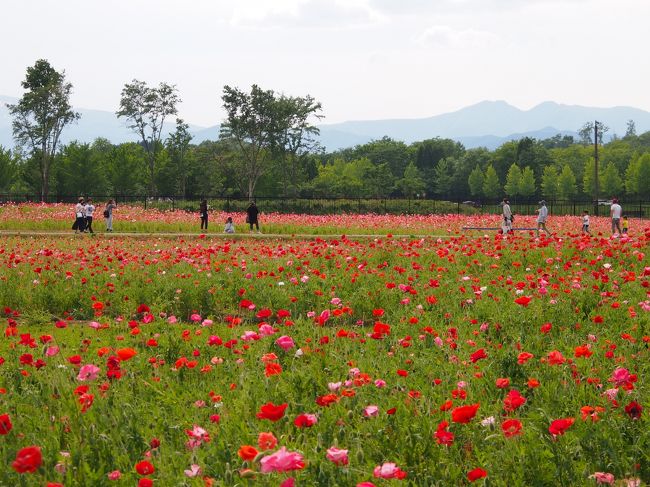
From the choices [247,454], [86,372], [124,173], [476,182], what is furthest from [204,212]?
[476,182]

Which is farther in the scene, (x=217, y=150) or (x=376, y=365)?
(x=217, y=150)

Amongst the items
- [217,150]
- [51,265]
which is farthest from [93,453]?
[217,150]

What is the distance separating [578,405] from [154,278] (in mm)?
6851

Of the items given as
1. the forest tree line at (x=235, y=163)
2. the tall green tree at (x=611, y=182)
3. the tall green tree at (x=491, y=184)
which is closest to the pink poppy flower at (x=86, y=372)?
the forest tree line at (x=235, y=163)

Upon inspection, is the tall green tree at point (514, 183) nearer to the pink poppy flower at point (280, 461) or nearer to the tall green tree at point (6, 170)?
the tall green tree at point (6, 170)

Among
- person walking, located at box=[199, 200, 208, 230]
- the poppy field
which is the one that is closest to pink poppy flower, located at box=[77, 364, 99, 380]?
the poppy field

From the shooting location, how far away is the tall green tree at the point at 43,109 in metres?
49.8

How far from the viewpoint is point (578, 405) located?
446cm

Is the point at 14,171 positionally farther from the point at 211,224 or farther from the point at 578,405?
the point at 578,405

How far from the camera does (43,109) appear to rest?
5022 centimetres

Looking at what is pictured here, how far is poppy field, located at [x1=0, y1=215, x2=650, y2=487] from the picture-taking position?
3541 mm

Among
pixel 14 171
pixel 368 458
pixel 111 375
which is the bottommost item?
pixel 368 458

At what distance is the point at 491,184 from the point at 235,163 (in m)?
46.2

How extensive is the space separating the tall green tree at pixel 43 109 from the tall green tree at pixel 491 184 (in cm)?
5921
